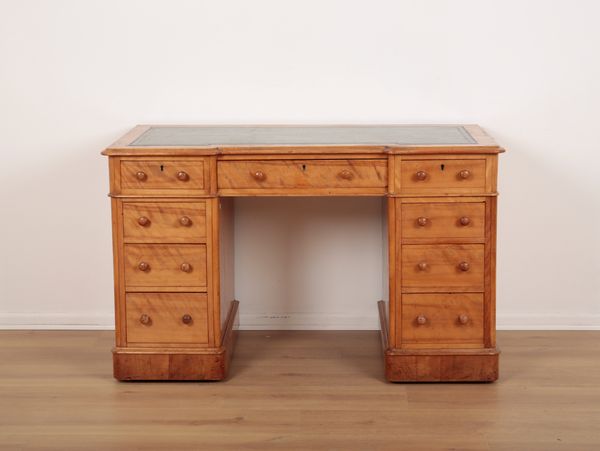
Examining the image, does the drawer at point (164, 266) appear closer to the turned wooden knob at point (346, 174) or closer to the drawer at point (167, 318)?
the drawer at point (167, 318)

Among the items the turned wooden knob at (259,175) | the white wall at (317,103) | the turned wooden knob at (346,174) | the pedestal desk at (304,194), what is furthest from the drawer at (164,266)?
the white wall at (317,103)

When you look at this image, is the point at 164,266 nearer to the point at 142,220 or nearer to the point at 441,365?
the point at 142,220

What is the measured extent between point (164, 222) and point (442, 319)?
3.25 ft

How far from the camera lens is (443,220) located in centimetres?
369

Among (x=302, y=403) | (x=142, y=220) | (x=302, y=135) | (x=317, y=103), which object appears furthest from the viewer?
(x=317, y=103)

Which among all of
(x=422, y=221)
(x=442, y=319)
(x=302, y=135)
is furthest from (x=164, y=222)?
(x=442, y=319)

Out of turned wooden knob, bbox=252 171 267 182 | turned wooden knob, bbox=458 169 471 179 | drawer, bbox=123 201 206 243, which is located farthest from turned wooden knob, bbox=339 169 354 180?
drawer, bbox=123 201 206 243

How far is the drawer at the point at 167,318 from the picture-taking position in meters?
3.75

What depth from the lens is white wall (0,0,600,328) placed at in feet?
13.7

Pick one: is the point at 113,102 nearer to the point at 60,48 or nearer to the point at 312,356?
the point at 60,48

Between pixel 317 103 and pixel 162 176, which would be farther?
pixel 317 103

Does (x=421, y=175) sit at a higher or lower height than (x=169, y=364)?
higher

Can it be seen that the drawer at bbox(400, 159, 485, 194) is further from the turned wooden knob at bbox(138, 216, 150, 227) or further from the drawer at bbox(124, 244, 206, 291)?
the turned wooden knob at bbox(138, 216, 150, 227)

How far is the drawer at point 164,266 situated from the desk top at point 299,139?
0.33 metres
